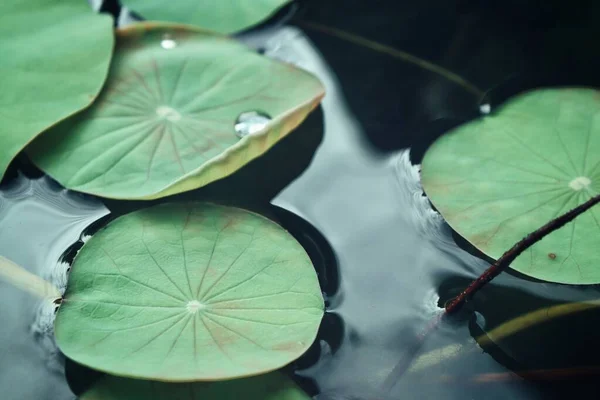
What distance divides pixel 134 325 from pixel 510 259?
27.4 inches

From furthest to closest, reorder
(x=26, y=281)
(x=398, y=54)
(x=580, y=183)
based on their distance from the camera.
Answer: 1. (x=398, y=54)
2. (x=580, y=183)
3. (x=26, y=281)

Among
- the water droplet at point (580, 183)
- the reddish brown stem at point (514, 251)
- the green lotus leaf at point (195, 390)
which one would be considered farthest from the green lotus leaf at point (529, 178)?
the green lotus leaf at point (195, 390)

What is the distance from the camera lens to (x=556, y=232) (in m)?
1.32

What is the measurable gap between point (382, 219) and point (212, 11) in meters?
0.78

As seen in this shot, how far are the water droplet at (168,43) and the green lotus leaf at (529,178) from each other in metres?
0.72

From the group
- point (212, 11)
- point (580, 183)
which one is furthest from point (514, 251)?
point (212, 11)

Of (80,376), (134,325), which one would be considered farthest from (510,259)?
(80,376)

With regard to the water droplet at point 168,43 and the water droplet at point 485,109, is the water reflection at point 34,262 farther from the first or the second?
the water droplet at point 485,109

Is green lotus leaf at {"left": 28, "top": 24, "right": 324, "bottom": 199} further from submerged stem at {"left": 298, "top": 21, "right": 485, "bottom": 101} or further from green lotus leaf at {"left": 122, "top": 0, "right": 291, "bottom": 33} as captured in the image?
submerged stem at {"left": 298, "top": 21, "right": 485, "bottom": 101}

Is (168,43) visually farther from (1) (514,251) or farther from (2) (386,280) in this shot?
(1) (514,251)

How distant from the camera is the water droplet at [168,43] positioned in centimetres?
163

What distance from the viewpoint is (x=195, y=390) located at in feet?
Result: 3.58

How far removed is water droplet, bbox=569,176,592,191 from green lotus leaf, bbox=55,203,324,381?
2.08 ft

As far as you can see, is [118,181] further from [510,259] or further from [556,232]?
[556,232]
